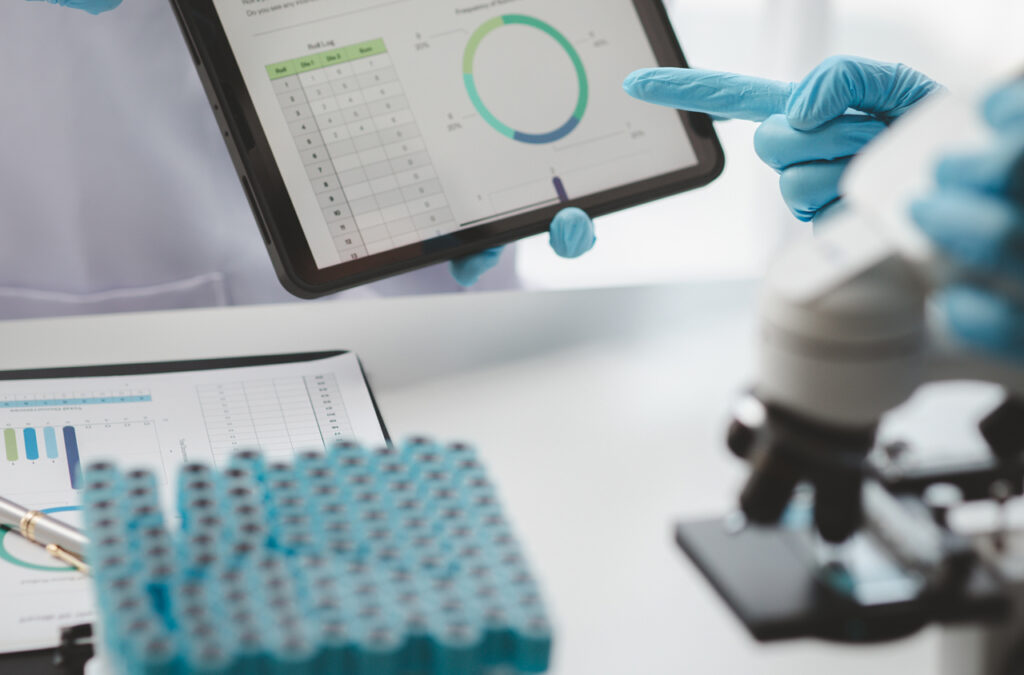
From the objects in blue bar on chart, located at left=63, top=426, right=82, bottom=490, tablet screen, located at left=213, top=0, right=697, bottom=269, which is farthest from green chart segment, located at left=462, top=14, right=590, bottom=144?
blue bar on chart, located at left=63, top=426, right=82, bottom=490

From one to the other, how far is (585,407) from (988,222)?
0.43m

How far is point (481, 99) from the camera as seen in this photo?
2.69ft

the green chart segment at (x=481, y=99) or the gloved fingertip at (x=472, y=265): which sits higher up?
the green chart segment at (x=481, y=99)

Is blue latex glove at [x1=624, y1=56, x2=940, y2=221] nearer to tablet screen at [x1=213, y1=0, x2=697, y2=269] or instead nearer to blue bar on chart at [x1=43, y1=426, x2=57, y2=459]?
tablet screen at [x1=213, y1=0, x2=697, y2=269]

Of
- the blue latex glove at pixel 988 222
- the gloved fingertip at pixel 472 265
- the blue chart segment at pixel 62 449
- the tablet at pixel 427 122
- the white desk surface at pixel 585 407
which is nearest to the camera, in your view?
the blue latex glove at pixel 988 222

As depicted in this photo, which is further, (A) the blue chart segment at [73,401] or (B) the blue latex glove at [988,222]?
(A) the blue chart segment at [73,401]

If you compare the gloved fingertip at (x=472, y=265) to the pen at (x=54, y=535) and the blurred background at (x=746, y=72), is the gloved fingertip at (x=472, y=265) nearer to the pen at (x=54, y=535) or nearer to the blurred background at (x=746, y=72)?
the pen at (x=54, y=535)

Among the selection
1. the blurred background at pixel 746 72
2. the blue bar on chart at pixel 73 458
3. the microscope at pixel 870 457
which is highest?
the blurred background at pixel 746 72

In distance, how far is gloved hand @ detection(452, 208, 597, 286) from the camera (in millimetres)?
826

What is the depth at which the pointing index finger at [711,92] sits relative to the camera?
81cm

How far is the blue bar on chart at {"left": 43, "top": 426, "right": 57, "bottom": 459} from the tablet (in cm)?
20

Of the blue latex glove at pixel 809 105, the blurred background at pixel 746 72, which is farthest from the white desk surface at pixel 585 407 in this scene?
the blurred background at pixel 746 72

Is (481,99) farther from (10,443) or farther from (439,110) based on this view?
(10,443)

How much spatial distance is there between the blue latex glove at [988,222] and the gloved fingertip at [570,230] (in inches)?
18.6
